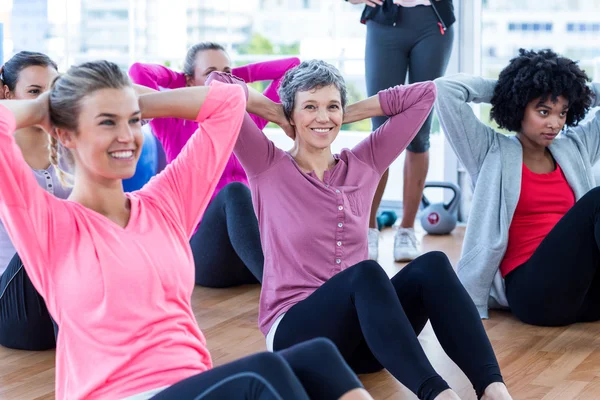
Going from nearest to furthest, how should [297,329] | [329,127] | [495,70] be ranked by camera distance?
[297,329], [329,127], [495,70]

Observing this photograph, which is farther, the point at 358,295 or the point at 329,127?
the point at 329,127

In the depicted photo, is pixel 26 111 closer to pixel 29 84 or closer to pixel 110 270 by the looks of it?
pixel 110 270

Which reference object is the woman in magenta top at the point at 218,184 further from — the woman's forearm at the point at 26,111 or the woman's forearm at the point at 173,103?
the woman's forearm at the point at 26,111

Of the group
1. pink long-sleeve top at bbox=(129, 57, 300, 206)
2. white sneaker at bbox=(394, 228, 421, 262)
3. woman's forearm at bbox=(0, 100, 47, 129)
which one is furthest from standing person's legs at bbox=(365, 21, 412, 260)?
woman's forearm at bbox=(0, 100, 47, 129)

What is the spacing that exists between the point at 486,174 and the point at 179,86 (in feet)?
4.57

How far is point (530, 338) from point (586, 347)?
7.1 inches

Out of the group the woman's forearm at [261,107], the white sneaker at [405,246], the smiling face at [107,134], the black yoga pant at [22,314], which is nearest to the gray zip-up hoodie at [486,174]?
the woman's forearm at [261,107]

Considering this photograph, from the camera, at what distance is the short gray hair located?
7.80ft

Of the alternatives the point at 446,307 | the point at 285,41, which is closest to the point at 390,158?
the point at 446,307

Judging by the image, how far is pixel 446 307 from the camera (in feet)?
6.79

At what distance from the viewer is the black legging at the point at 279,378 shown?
142cm

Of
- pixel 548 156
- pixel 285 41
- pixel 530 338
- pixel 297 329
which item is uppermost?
pixel 285 41

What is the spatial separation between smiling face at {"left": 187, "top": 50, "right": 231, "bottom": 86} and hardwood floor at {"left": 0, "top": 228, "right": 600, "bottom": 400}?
0.93 meters

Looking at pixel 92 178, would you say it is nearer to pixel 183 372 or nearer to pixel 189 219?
pixel 189 219
